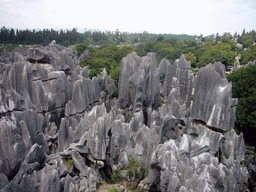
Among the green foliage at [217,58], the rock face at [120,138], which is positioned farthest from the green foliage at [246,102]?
the green foliage at [217,58]

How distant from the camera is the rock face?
25.8 ft

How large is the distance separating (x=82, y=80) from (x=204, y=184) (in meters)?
12.1

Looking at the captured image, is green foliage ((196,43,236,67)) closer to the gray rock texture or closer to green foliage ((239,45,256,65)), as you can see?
green foliage ((239,45,256,65))

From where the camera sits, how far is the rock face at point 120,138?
785 cm

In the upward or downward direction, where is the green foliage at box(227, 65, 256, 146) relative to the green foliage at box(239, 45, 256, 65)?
downward

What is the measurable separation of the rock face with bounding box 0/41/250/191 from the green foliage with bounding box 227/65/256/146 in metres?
5.00

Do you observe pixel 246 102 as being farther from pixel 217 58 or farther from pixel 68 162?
pixel 217 58

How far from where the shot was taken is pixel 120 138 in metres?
10.5

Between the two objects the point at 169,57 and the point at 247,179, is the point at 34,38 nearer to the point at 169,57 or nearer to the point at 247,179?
the point at 169,57

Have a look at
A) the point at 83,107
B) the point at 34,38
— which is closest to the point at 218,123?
the point at 83,107

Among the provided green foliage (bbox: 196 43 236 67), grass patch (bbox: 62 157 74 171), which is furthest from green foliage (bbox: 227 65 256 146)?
green foliage (bbox: 196 43 236 67)

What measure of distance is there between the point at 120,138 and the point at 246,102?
11.9 meters

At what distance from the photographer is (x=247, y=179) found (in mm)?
9891

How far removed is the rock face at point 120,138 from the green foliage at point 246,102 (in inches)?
197
